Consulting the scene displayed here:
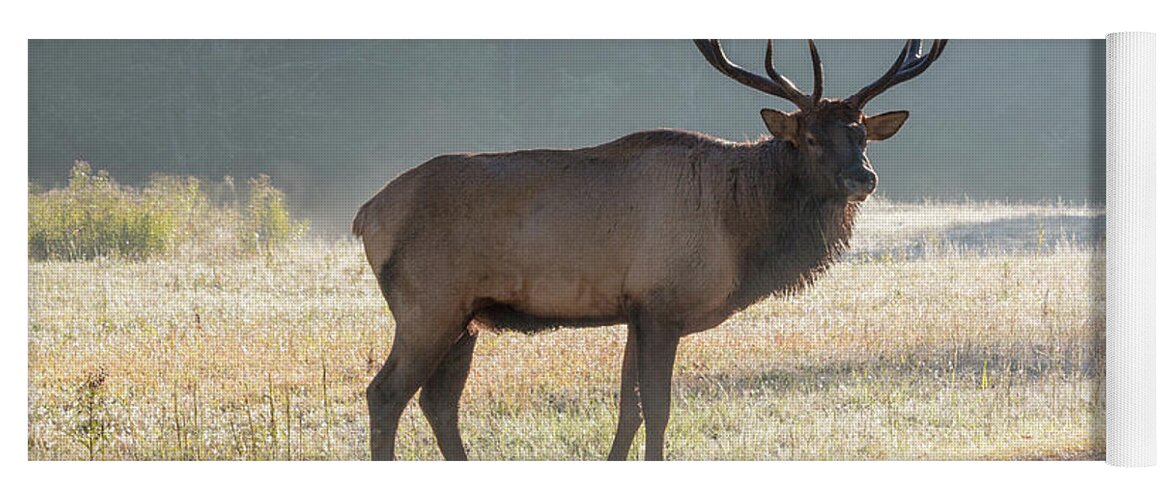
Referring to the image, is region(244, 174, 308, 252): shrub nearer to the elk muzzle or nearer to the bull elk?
the bull elk

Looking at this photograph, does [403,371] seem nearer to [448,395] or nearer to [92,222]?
[448,395]

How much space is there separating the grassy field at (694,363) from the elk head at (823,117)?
2.15ft

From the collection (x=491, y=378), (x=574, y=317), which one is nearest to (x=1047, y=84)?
(x=574, y=317)

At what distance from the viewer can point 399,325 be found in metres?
7.01

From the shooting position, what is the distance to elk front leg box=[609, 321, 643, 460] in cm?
697

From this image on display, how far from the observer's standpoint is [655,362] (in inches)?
267

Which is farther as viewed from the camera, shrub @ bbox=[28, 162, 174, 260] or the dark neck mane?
shrub @ bbox=[28, 162, 174, 260]

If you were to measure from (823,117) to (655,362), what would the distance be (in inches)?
55.4

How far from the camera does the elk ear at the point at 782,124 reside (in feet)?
22.5

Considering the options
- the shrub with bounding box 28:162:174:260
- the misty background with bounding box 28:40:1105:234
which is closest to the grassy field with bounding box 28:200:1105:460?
the shrub with bounding box 28:162:174:260

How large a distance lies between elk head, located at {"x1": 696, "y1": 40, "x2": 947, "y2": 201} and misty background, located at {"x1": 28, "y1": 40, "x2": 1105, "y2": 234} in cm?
24

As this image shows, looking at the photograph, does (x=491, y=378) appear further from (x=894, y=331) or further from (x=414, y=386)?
(x=894, y=331)

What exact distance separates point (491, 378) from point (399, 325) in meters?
0.63

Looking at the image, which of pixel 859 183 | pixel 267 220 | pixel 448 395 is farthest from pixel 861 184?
pixel 267 220
